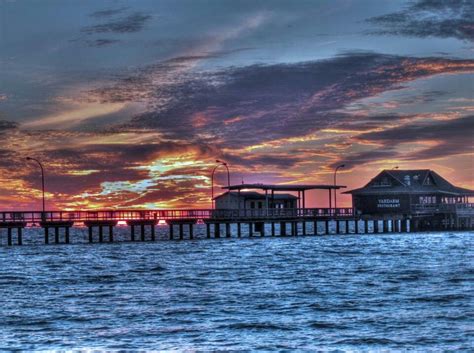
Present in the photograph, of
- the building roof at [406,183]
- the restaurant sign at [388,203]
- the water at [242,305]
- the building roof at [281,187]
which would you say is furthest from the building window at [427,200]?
the water at [242,305]

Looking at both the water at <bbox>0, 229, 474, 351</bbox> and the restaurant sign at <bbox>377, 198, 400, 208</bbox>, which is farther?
the restaurant sign at <bbox>377, 198, 400, 208</bbox>

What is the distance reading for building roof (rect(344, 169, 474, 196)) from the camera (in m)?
107

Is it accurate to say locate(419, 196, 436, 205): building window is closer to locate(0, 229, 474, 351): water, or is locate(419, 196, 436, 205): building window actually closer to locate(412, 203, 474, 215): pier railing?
locate(412, 203, 474, 215): pier railing

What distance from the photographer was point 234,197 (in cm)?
10044

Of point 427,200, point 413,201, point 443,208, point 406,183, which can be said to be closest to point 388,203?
point 413,201

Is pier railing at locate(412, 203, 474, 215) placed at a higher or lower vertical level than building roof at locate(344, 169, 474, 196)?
lower

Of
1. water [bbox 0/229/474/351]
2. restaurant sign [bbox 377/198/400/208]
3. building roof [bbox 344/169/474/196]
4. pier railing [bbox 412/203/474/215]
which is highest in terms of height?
building roof [bbox 344/169/474/196]

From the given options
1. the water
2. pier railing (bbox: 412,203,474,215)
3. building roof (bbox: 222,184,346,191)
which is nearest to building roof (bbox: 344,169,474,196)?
pier railing (bbox: 412,203,474,215)

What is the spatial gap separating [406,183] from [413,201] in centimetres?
390

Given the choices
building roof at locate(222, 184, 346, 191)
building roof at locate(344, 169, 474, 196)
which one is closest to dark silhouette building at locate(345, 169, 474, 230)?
building roof at locate(344, 169, 474, 196)

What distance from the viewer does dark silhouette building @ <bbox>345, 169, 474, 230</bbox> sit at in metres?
105

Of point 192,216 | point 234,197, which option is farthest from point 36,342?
point 234,197

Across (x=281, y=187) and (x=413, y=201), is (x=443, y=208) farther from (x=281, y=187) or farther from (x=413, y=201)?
(x=281, y=187)

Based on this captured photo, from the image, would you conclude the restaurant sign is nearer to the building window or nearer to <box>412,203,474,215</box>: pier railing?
<box>412,203,474,215</box>: pier railing
